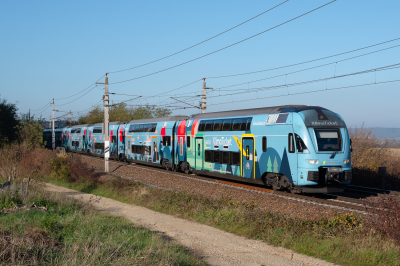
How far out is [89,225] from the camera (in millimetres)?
10609

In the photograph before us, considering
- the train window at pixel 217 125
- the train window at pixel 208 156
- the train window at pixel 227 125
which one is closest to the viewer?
the train window at pixel 227 125

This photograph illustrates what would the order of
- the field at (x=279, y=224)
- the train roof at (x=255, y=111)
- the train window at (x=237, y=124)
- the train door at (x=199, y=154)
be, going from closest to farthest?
the field at (x=279, y=224)
the train roof at (x=255, y=111)
the train window at (x=237, y=124)
the train door at (x=199, y=154)

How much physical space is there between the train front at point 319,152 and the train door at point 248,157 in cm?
298

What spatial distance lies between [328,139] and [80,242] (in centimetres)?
1077

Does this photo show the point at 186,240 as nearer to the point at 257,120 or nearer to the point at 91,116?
the point at 257,120

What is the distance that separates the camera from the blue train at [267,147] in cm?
1484

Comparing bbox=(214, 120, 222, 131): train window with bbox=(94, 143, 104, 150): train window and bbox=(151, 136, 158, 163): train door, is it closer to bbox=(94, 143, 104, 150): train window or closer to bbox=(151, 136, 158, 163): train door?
bbox=(151, 136, 158, 163): train door

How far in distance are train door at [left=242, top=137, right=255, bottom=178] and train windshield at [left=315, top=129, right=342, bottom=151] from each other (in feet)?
11.9

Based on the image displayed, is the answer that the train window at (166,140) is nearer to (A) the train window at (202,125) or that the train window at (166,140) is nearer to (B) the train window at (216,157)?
(A) the train window at (202,125)

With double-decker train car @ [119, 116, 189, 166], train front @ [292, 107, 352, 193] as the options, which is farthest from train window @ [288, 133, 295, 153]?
double-decker train car @ [119, 116, 189, 166]

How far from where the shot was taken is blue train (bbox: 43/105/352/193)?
14.8 m

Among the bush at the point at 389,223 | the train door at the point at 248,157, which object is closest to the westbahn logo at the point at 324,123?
the train door at the point at 248,157

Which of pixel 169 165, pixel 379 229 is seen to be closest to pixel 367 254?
pixel 379 229

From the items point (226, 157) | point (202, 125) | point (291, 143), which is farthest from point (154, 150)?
point (291, 143)
